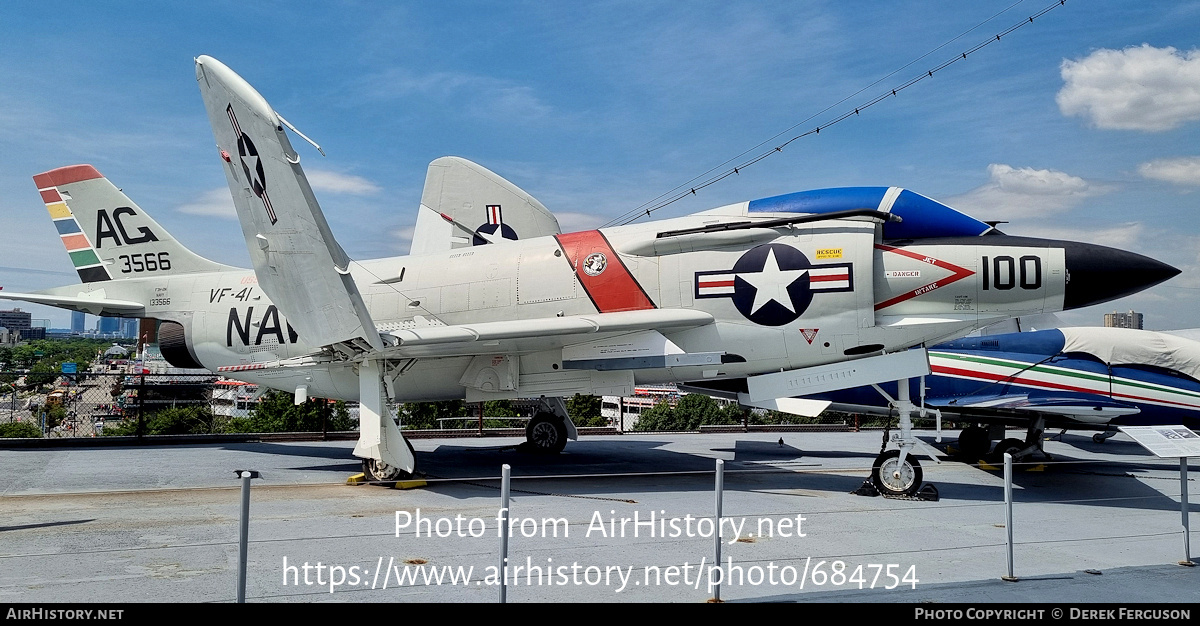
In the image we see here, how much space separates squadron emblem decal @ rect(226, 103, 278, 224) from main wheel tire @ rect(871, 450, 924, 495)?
8.75 meters

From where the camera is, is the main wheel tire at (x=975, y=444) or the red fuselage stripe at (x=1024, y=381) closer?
the red fuselage stripe at (x=1024, y=381)

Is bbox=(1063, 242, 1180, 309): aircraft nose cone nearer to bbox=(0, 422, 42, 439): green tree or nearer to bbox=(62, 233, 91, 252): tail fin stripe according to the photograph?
bbox=(62, 233, 91, 252): tail fin stripe

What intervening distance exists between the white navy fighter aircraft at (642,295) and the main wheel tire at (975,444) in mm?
6079

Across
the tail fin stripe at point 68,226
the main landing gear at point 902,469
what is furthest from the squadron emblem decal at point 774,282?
the tail fin stripe at point 68,226

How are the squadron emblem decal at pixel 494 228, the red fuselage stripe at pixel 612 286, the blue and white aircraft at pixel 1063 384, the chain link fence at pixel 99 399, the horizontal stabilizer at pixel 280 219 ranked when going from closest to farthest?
the horizontal stabilizer at pixel 280 219 → the red fuselage stripe at pixel 612 286 → the blue and white aircraft at pixel 1063 384 → the squadron emblem decal at pixel 494 228 → the chain link fence at pixel 99 399

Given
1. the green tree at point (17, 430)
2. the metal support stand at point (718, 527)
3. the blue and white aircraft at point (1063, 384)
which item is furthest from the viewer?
the green tree at point (17, 430)

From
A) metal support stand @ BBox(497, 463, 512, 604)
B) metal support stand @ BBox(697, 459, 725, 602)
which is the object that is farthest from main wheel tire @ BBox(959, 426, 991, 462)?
metal support stand @ BBox(497, 463, 512, 604)

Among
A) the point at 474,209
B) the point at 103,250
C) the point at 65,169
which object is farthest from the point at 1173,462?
the point at 65,169

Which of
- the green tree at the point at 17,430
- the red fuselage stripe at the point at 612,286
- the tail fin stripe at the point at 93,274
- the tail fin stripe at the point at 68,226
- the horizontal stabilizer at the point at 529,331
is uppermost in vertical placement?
the tail fin stripe at the point at 68,226

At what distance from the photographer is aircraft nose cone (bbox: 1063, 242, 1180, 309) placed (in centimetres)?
997

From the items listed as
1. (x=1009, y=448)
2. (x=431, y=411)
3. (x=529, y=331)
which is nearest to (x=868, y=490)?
(x=529, y=331)

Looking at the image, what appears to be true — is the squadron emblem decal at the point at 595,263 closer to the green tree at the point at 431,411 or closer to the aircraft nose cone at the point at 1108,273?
the aircraft nose cone at the point at 1108,273

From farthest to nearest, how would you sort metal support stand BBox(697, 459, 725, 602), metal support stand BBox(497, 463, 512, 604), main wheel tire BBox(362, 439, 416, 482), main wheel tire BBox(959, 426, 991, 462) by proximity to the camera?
main wheel tire BBox(959, 426, 991, 462) → main wheel tire BBox(362, 439, 416, 482) → metal support stand BBox(697, 459, 725, 602) → metal support stand BBox(497, 463, 512, 604)

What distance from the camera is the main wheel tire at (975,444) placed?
16422 millimetres
